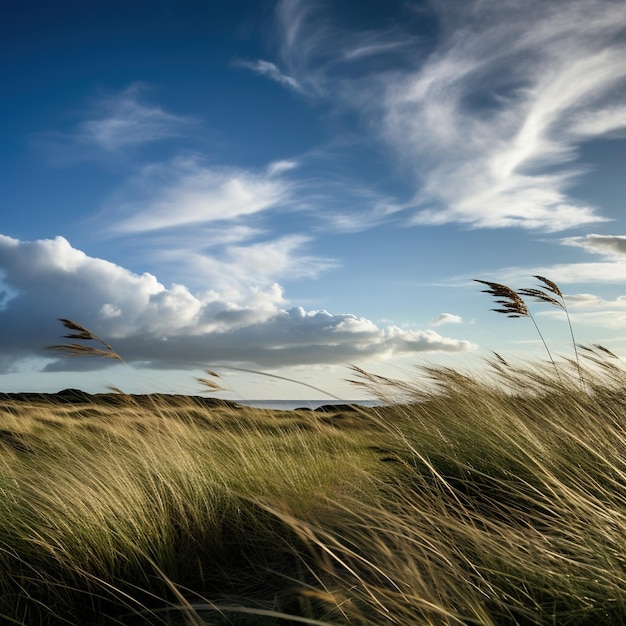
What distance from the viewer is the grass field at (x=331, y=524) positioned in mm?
2090

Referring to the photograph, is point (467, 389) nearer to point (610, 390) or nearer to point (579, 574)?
point (610, 390)

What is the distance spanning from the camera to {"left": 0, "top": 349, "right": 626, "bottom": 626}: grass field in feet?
6.86

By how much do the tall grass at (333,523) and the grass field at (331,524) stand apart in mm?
14

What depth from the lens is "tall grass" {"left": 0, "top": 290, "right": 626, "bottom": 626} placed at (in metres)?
2.09

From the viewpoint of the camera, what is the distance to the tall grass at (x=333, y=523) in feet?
6.85

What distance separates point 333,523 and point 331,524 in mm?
14

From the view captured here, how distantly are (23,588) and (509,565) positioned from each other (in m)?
2.44

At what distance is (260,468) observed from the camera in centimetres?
405

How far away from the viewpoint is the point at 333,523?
296cm

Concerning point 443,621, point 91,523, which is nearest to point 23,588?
point 91,523

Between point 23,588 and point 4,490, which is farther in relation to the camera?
point 4,490

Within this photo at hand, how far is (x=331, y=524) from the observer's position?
117 inches

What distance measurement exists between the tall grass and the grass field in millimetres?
14

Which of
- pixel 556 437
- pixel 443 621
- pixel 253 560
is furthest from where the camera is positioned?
pixel 556 437
